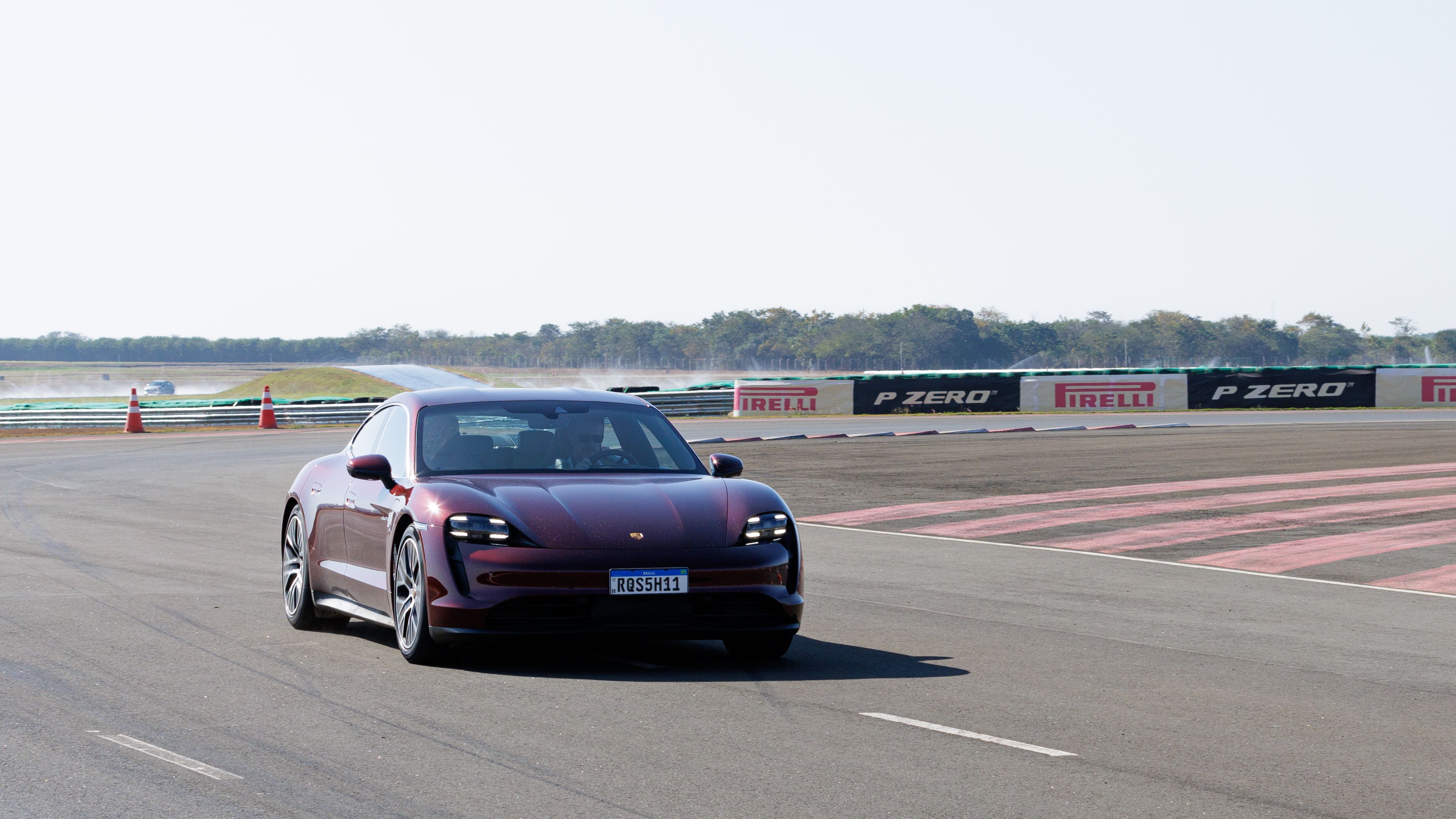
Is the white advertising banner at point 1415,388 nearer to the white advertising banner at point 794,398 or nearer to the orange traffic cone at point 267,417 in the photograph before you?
the white advertising banner at point 794,398

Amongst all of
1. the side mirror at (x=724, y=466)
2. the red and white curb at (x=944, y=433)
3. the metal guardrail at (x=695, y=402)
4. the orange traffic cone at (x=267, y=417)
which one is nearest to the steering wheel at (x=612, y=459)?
the side mirror at (x=724, y=466)

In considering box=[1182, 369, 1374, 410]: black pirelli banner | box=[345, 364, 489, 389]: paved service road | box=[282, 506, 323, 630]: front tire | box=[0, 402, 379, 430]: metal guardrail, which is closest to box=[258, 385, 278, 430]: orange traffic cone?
box=[0, 402, 379, 430]: metal guardrail

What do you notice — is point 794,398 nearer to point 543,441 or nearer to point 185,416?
point 185,416

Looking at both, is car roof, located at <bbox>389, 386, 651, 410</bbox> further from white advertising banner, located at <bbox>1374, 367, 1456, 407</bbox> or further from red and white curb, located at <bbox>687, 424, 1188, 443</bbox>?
white advertising banner, located at <bbox>1374, 367, 1456, 407</bbox>

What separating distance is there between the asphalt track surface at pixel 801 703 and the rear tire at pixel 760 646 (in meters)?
0.14

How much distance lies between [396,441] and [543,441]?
0.86 m

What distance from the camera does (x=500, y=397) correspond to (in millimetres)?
8195

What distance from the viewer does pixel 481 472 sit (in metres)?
7.75

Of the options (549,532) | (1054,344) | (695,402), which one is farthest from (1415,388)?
(1054,344)

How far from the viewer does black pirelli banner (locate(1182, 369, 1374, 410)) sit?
44.2 m

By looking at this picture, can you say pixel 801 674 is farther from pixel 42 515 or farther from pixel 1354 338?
pixel 1354 338

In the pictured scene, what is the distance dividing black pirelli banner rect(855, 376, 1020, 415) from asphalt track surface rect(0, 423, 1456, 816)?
97.9 ft

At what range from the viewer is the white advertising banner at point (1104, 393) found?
43719mm

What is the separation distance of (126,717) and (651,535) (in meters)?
2.34
